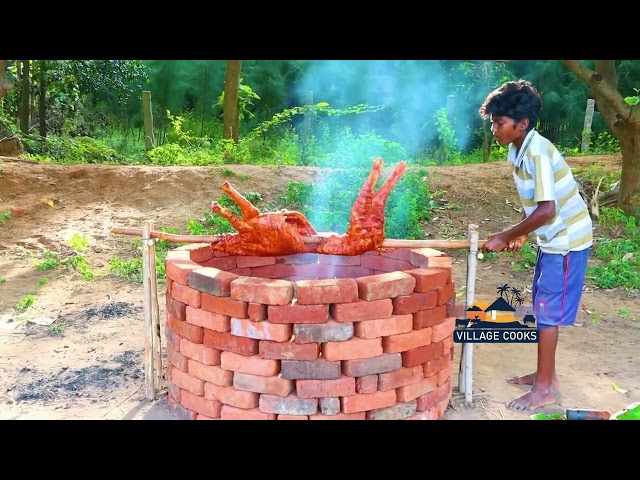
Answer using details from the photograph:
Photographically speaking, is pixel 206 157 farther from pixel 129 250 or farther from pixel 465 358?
A: pixel 465 358

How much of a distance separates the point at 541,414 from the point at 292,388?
1592mm

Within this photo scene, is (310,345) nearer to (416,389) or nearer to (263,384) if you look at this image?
(263,384)

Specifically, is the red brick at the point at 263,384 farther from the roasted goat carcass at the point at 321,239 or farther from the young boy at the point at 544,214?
the young boy at the point at 544,214

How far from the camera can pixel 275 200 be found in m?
8.48

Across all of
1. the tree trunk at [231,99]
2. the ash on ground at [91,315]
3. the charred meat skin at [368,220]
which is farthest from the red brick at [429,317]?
the tree trunk at [231,99]

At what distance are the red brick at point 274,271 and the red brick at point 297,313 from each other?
1.30m

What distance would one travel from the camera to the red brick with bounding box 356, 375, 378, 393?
327cm

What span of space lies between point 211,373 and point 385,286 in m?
1.12

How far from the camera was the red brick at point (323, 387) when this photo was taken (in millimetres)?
3219

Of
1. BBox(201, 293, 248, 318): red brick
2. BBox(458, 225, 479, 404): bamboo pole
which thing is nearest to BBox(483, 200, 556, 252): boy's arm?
BBox(458, 225, 479, 404): bamboo pole

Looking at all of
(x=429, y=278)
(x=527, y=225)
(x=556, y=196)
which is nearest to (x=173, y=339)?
(x=429, y=278)

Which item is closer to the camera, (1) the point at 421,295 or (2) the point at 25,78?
(1) the point at 421,295

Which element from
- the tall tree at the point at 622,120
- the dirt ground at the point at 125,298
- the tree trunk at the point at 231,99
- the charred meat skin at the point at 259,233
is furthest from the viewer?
the tree trunk at the point at 231,99

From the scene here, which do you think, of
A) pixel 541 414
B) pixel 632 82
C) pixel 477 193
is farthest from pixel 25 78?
pixel 632 82
